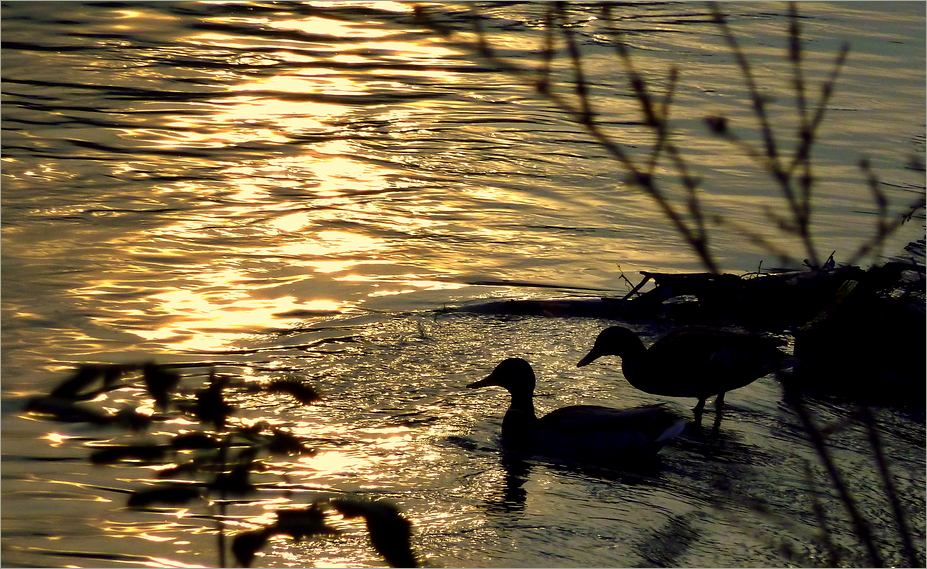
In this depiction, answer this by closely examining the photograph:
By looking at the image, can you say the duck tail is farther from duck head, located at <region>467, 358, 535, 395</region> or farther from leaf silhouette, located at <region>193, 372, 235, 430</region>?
leaf silhouette, located at <region>193, 372, 235, 430</region>

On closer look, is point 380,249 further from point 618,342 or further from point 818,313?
point 818,313

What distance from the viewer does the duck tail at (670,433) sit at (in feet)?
19.5

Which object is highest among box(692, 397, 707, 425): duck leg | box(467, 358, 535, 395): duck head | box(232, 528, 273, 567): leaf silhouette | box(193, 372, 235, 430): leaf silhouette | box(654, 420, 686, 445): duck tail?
box(193, 372, 235, 430): leaf silhouette

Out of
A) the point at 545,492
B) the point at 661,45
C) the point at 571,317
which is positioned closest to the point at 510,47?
the point at 661,45

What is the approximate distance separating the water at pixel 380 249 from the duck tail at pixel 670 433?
168 mm

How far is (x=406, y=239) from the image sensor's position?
30.7 feet

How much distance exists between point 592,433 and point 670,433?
1.39 feet

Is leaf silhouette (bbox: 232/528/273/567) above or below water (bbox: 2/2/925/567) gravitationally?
above

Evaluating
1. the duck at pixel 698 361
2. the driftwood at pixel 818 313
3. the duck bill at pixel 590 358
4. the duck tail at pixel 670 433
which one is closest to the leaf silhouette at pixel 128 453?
the duck tail at pixel 670 433

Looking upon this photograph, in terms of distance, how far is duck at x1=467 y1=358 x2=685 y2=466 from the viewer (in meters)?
5.92

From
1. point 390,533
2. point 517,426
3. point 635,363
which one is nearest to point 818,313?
point 635,363

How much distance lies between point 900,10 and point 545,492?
61.9ft

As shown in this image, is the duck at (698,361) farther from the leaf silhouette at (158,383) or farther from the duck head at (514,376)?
the leaf silhouette at (158,383)

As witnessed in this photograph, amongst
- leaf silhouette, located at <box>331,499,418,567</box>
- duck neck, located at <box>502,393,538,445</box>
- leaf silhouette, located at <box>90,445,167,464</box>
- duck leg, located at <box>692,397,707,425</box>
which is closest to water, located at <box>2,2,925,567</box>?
duck neck, located at <box>502,393,538,445</box>
